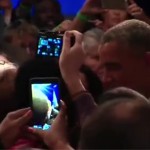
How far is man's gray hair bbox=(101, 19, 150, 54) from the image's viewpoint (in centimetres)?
201

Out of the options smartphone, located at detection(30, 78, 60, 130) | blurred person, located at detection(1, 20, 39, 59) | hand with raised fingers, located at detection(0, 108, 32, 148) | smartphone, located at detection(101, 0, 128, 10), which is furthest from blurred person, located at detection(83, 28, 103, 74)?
hand with raised fingers, located at detection(0, 108, 32, 148)

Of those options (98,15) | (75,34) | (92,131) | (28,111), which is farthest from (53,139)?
(98,15)

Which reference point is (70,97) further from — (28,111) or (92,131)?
(92,131)

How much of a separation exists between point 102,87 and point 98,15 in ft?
3.71

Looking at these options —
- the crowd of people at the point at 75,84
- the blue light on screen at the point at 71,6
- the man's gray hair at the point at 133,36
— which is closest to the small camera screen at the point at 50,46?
the crowd of people at the point at 75,84

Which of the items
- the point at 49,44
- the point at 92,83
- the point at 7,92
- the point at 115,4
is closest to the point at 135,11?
the point at 115,4

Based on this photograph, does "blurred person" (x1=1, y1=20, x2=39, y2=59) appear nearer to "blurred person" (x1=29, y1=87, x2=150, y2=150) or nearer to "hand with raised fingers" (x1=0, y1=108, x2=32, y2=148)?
"hand with raised fingers" (x1=0, y1=108, x2=32, y2=148)

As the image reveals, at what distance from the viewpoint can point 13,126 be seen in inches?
74.5

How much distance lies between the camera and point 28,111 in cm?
188

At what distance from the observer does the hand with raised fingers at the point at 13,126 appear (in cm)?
188

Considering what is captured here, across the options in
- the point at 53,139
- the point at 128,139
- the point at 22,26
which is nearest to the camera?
the point at 128,139

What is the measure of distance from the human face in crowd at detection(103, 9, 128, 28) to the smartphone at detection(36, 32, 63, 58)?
40 centimetres

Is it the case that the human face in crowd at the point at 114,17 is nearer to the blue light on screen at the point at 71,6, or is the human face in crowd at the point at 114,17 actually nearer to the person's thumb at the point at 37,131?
the person's thumb at the point at 37,131

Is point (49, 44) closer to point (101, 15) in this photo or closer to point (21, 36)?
point (101, 15)
